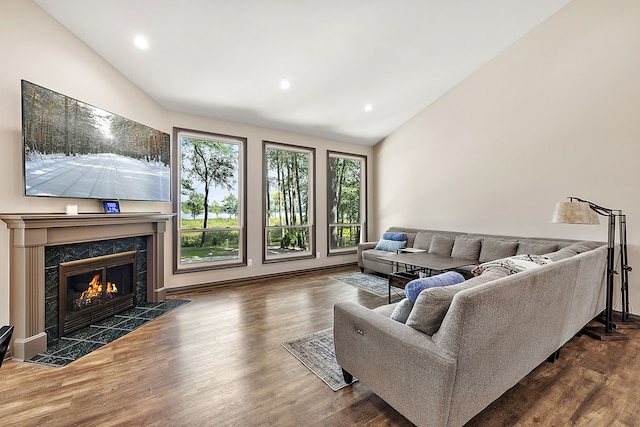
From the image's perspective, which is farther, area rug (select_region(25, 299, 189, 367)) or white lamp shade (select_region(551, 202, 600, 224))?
white lamp shade (select_region(551, 202, 600, 224))

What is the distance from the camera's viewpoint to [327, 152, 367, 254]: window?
6.24 meters

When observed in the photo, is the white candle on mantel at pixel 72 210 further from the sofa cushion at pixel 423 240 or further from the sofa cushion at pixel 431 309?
the sofa cushion at pixel 423 240

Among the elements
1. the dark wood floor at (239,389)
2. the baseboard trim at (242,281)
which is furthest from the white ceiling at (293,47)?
the dark wood floor at (239,389)

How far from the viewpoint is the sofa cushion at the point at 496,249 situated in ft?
13.2

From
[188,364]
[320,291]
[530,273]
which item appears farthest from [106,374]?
[530,273]

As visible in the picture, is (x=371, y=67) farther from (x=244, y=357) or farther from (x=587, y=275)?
(x=244, y=357)

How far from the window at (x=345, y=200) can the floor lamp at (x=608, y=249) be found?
3954mm

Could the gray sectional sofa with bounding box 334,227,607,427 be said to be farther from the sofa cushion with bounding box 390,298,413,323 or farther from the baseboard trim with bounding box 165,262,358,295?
the baseboard trim with bounding box 165,262,358,295

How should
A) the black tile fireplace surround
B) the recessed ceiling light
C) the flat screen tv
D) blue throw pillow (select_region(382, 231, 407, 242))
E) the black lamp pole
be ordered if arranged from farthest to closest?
1. blue throw pillow (select_region(382, 231, 407, 242))
2. the recessed ceiling light
3. the black lamp pole
4. the black tile fireplace surround
5. the flat screen tv

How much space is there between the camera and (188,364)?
2363mm

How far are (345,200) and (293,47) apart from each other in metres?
3.62

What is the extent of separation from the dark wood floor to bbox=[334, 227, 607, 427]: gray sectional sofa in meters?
0.22

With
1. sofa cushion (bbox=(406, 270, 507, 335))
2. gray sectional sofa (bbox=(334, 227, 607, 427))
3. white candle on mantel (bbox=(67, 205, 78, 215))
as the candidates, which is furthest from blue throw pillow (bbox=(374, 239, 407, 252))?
white candle on mantel (bbox=(67, 205, 78, 215))

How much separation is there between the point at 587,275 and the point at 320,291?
3097mm
